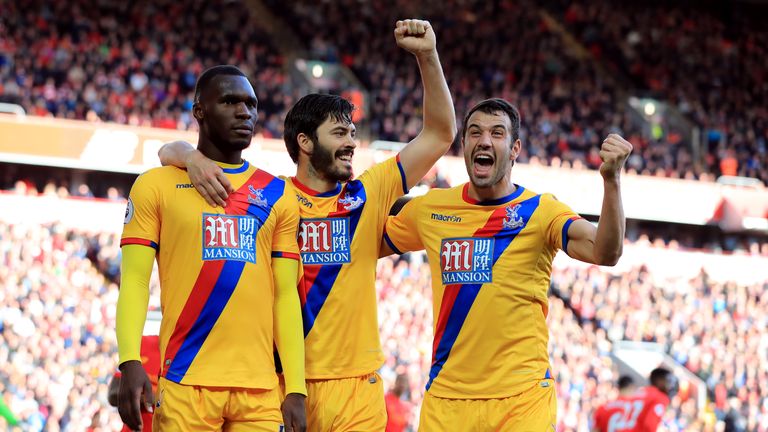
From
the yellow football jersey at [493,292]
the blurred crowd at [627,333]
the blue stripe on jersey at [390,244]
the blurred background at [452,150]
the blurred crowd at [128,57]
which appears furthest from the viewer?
the blurred crowd at [128,57]

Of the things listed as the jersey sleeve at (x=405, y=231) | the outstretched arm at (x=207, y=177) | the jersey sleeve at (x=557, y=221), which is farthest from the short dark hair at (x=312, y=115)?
the jersey sleeve at (x=557, y=221)

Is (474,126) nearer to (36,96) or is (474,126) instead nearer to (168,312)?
(168,312)

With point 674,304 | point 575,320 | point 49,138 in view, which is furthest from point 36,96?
point 674,304

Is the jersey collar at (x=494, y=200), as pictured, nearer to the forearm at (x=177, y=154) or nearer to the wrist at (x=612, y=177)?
the wrist at (x=612, y=177)

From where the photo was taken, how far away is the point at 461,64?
30.0 meters

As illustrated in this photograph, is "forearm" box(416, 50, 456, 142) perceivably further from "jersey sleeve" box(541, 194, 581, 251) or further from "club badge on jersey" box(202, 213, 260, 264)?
"club badge on jersey" box(202, 213, 260, 264)

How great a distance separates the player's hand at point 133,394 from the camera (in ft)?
14.2

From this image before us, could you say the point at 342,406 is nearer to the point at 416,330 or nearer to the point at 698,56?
the point at 416,330

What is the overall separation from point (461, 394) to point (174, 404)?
1.41m

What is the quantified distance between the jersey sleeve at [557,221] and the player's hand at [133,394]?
203cm

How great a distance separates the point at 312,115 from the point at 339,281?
884 mm

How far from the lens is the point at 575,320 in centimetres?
2188

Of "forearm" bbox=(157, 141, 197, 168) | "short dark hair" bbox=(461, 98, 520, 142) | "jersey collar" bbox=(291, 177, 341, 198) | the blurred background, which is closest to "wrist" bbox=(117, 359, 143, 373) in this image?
"forearm" bbox=(157, 141, 197, 168)

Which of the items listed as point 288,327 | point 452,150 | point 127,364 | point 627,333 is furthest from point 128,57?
point 127,364
